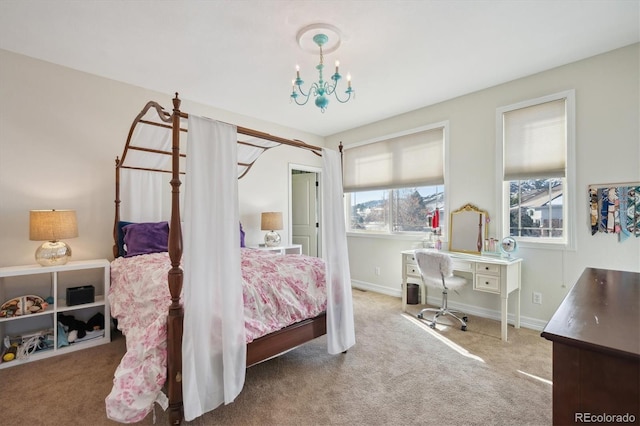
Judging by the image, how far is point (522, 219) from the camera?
3.32 m

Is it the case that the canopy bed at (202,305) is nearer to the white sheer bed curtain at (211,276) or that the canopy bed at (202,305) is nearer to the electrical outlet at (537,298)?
the white sheer bed curtain at (211,276)

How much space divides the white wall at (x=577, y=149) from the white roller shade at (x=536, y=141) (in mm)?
129

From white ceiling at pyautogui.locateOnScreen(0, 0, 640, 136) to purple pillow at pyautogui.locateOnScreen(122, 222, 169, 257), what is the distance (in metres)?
1.64

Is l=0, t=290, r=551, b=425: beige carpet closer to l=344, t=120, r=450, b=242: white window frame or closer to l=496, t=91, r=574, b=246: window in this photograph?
l=496, t=91, r=574, b=246: window

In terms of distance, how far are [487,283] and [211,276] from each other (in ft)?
9.09

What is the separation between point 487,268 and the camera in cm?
305

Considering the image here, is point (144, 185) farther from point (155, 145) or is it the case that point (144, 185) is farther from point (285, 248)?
point (285, 248)

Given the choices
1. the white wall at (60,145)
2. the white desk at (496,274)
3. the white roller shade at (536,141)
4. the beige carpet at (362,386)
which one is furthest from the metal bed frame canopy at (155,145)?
the white roller shade at (536,141)

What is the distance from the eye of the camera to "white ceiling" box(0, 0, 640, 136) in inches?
83.4

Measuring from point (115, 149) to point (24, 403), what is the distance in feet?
7.95

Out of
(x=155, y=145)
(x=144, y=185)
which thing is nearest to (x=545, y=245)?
(x=155, y=145)

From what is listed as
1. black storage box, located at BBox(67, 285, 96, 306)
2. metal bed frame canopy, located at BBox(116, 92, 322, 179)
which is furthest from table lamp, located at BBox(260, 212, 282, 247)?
black storage box, located at BBox(67, 285, 96, 306)

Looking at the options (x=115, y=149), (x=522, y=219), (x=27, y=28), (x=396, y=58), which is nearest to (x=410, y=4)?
(x=396, y=58)

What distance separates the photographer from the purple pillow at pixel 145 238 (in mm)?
2998
